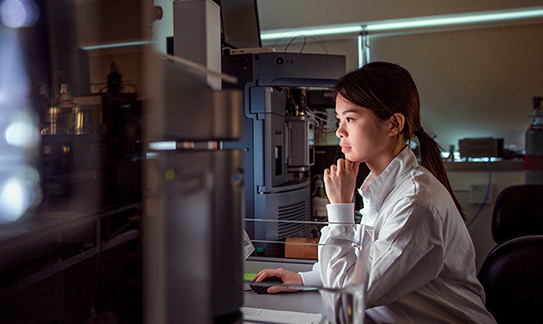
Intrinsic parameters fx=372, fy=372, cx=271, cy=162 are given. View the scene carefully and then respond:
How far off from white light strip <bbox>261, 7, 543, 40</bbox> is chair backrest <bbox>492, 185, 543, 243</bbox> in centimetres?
144

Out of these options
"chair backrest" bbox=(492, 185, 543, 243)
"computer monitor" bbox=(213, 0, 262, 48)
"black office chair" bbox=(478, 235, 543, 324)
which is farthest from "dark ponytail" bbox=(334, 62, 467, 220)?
"chair backrest" bbox=(492, 185, 543, 243)

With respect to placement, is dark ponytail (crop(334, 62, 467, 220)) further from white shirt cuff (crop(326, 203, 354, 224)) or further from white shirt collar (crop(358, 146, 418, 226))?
white shirt cuff (crop(326, 203, 354, 224))

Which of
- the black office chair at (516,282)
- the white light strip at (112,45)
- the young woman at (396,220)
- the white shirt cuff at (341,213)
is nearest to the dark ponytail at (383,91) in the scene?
the young woman at (396,220)

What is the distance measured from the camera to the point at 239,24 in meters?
1.46

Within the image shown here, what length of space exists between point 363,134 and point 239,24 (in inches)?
29.5

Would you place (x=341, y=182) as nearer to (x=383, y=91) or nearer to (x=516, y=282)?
(x=383, y=91)

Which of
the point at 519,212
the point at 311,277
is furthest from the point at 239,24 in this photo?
the point at 519,212

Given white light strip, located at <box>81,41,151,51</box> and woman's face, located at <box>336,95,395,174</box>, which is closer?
white light strip, located at <box>81,41,151,51</box>

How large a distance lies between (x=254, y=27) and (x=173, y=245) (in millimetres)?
1538

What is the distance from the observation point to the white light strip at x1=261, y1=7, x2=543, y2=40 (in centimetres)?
257

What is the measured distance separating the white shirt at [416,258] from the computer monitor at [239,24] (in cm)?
76

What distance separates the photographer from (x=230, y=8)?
1.39 m

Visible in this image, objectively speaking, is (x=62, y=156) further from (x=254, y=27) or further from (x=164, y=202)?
(x=254, y=27)

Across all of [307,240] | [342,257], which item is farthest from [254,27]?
[342,257]
